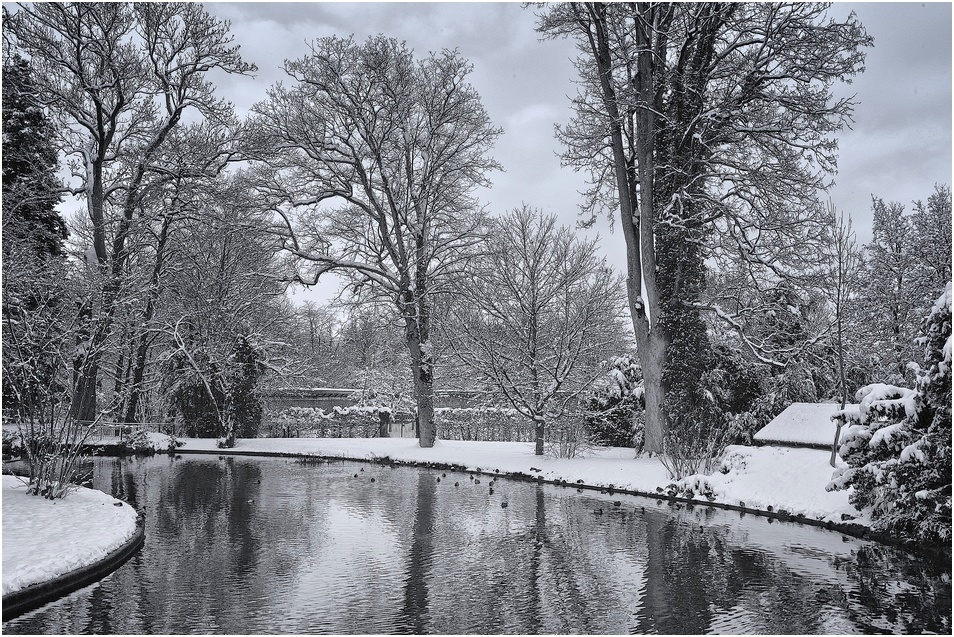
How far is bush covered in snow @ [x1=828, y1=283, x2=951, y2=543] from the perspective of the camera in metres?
9.57

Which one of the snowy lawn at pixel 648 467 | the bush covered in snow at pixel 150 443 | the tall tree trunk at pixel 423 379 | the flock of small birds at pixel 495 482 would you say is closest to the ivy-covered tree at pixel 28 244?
the bush covered in snow at pixel 150 443

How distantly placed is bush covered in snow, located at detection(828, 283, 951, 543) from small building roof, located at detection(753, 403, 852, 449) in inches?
158

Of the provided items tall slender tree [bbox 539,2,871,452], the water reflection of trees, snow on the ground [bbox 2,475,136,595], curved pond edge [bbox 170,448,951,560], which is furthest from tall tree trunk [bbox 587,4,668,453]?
snow on the ground [bbox 2,475,136,595]

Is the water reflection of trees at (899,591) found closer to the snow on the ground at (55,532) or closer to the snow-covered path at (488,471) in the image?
the snow-covered path at (488,471)

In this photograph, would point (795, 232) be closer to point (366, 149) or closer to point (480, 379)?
point (480, 379)

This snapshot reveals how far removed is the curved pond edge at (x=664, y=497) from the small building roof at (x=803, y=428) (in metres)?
2.48

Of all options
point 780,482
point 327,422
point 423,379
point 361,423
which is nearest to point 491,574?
point 780,482

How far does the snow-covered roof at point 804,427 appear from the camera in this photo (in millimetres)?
15148

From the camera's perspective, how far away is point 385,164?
2653 cm

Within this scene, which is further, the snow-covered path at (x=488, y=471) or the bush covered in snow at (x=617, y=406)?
the bush covered in snow at (x=617, y=406)

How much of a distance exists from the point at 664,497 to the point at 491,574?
7.33 meters

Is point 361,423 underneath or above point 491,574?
above

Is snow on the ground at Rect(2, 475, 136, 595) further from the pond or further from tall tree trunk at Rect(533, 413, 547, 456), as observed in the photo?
tall tree trunk at Rect(533, 413, 547, 456)

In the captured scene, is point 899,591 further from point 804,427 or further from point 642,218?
point 642,218
